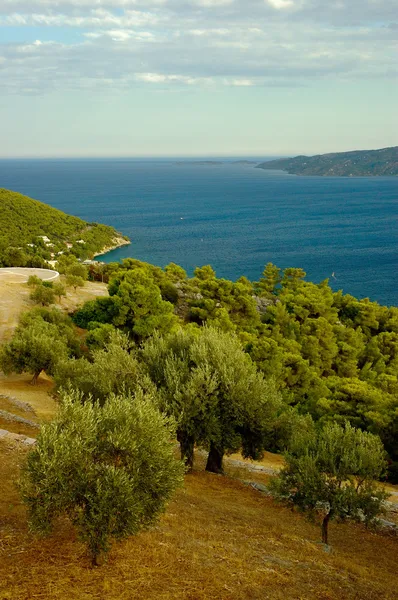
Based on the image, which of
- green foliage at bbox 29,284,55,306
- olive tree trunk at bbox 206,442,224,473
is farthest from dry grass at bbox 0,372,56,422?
green foliage at bbox 29,284,55,306

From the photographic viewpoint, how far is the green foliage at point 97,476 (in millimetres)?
11203

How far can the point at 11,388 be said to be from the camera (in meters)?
32.7

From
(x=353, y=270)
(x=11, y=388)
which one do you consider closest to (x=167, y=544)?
(x=11, y=388)

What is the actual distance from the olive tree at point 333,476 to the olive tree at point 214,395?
152 inches

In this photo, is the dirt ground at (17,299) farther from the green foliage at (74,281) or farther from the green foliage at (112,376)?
the green foliage at (112,376)

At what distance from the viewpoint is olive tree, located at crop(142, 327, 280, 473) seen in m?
19.1

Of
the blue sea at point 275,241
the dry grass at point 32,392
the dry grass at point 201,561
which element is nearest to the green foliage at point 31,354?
the dry grass at point 32,392

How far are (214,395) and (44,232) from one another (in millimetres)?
109683

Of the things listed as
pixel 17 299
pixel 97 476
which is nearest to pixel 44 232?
pixel 17 299

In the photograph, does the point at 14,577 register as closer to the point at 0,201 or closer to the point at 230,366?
the point at 230,366

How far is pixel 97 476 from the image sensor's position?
1156cm

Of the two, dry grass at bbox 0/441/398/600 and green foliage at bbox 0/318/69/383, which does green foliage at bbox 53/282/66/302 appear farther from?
dry grass at bbox 0/441/398/600

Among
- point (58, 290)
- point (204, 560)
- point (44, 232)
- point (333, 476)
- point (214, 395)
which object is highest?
point (44, 232)

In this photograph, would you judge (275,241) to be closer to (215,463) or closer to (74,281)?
(74,281)
